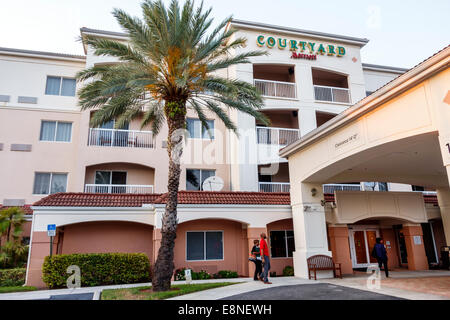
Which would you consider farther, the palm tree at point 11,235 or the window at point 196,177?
the window at point 196,177

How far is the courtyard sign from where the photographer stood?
2412cm

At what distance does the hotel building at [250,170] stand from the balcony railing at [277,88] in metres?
0.10

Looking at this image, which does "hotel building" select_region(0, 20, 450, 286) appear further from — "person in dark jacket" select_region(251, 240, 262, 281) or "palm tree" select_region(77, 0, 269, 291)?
"palm tree" select_region(77, 0, 269, 291)

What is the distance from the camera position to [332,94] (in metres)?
25.0

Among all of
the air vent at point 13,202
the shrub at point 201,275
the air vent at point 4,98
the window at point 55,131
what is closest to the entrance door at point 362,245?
the shrub at point 201,275

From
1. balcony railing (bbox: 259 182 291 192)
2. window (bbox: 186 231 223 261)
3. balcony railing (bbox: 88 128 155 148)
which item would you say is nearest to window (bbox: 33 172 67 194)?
balcony railing (bbox: 88 128 155 148)

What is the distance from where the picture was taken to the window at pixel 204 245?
17.2 metres

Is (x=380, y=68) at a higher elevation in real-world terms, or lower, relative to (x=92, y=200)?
higher

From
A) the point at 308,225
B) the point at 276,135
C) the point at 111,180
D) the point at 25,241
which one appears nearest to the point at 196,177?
the point at 111,180

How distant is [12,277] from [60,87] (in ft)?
42.2

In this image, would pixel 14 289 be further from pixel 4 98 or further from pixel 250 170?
pixel 250 170

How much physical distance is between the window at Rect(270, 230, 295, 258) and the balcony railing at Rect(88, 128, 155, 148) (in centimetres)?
966

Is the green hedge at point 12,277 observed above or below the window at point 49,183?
below

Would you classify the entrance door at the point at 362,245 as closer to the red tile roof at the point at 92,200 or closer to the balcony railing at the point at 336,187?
the balcony railing at the point at 336,187
